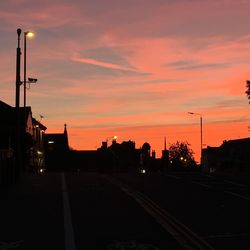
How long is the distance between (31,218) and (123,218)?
247 cm

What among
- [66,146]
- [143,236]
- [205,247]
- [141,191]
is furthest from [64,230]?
[66,146]

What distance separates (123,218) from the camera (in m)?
16.9

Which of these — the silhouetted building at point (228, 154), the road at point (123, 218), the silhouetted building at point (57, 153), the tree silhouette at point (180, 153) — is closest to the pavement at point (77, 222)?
the road at point (123, 218)

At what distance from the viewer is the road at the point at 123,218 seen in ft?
43.1

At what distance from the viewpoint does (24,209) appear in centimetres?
1916

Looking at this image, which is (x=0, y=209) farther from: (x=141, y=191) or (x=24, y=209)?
(x=141, y=191)

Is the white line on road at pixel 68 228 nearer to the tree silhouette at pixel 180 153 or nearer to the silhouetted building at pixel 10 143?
the silhouetted building at pixel 10 143

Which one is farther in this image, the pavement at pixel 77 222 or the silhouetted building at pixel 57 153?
the silhouetted building at pixel 57 153

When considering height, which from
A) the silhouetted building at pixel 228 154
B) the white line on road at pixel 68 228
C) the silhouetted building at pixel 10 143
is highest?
the silhouetted building at pixel 228 154

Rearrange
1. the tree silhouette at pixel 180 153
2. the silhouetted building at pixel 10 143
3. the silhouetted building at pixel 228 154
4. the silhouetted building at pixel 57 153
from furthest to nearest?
the tree silhouette at pixel 180 153
the silhouetted building at pixel 228 154
the silhouetted building at pixel 57 153
the silhouetted building at pixel 10 143

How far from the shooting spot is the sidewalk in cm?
1327

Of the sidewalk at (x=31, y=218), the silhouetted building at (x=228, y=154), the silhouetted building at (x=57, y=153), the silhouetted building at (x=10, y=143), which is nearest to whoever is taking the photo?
the sidewalk at (x=31, y=218)

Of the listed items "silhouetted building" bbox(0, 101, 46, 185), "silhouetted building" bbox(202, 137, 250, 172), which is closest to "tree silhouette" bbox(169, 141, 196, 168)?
"silhouetted building" bbox(202, 137, 250, 172)

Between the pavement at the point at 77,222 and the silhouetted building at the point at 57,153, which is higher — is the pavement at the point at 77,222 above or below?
below
